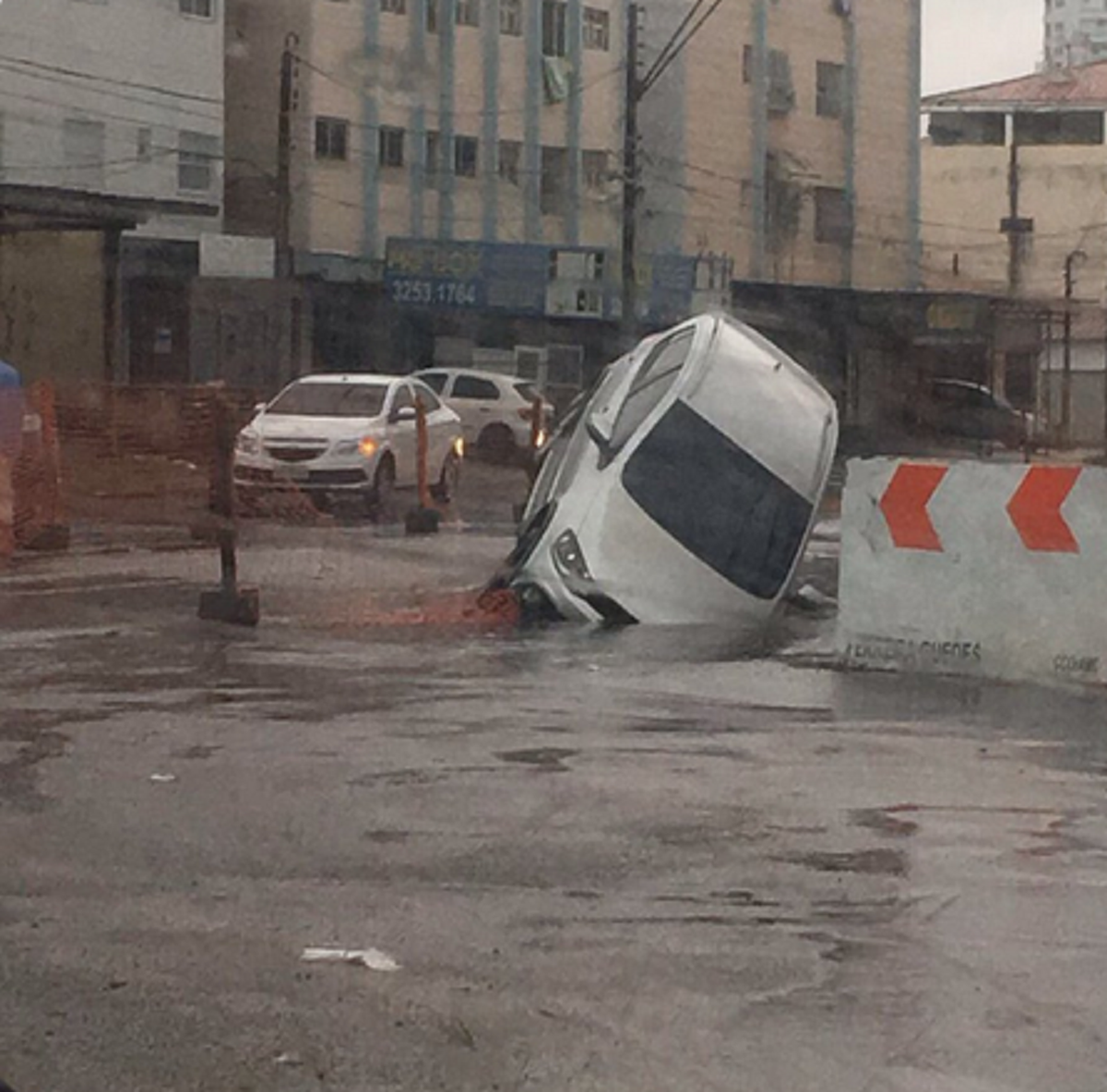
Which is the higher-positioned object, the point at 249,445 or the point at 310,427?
the point at 310,427

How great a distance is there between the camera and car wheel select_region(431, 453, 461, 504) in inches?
1224

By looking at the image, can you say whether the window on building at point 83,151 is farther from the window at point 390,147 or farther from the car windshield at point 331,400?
the car windshield at point 331,400

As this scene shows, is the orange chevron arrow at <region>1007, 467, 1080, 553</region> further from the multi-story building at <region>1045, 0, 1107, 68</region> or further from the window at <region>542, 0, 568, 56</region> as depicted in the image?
the multi-story building at <region>1045, 0, 1107, 68</region>

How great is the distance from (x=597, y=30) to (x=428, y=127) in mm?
6543

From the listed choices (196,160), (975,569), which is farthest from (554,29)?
(975,569)

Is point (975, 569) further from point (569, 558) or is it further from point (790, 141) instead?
point (790, 141)

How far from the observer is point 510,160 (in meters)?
65.1

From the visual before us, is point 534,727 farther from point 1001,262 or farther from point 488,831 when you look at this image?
point 1001,262

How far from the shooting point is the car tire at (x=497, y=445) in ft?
139

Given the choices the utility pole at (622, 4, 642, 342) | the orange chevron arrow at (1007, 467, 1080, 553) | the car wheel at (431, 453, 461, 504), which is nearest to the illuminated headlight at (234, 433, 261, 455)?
the car wheel at (431, 453, 461, 504)

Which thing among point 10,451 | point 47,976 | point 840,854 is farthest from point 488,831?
point 10,451

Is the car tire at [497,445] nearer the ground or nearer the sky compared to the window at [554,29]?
nearer the ground

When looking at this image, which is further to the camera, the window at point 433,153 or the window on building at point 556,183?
the window on building at point 556,183

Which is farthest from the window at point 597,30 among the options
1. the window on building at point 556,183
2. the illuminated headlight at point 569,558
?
the illuminated headlight at point 569,558
